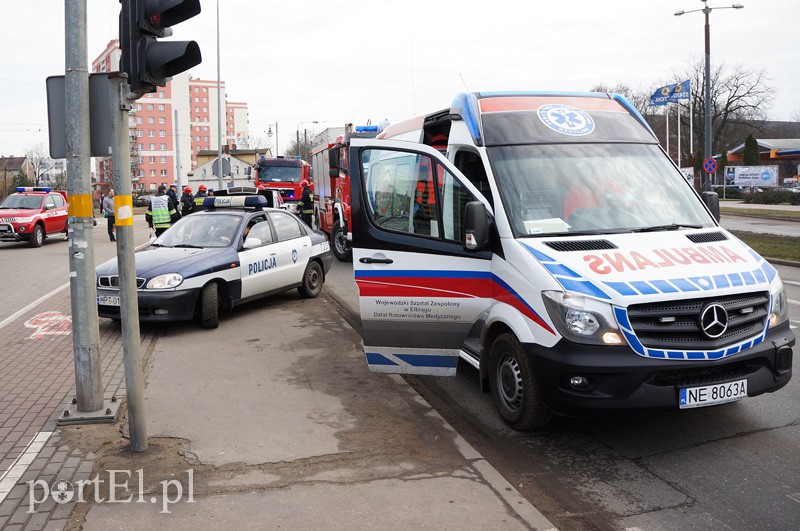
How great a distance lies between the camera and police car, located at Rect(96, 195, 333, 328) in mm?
8797

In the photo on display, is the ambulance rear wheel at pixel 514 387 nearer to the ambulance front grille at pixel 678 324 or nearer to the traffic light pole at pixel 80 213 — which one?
the ambulance front grille at pixel 678 324

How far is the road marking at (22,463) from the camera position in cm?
435

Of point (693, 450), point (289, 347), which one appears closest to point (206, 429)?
point (289, 347)

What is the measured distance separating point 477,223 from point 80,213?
2.99 meters

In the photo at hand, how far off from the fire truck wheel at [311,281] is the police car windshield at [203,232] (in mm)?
1603

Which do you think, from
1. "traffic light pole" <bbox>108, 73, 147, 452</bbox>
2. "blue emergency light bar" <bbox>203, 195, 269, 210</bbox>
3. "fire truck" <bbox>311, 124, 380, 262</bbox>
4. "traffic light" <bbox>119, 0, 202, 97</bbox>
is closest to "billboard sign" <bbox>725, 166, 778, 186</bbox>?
"fire truck" <bbox>311, 124, 380, 262</bbox>

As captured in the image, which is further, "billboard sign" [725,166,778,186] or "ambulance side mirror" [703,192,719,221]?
"billboard sign" [725,166,778,186]

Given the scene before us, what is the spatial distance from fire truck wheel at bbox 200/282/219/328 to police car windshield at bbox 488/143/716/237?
4.81m

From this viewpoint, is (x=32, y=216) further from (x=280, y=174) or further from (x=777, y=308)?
(x=777, y=308)

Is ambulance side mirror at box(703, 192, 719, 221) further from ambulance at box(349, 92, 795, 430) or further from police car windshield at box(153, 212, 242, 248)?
police car windshield at box(153, 212, 242, 248)

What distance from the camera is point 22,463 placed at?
4723 mm

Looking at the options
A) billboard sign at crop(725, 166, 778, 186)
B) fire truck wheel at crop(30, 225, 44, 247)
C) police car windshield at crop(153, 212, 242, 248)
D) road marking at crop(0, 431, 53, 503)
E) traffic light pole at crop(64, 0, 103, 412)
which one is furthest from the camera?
billboard sign at crop(725, 166, 778, 186)

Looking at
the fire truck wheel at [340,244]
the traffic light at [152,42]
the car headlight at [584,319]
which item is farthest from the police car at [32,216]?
the car headlight at [584,319]

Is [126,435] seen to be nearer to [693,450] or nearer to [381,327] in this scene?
[381,327]
